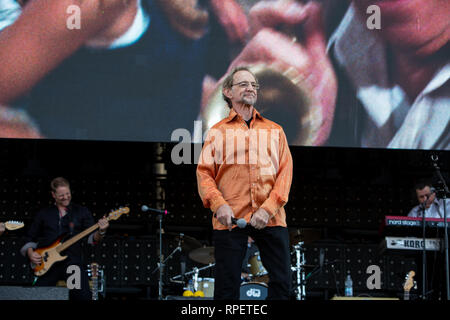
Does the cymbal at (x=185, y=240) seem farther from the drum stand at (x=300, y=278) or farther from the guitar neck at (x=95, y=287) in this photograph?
the drum stand at (x=300, y=278)

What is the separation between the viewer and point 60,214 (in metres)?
6.23

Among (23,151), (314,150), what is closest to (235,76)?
(314,150)

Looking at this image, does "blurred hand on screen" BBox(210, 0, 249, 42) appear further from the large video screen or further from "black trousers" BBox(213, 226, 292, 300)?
"black trousers" BBox(213, 226, 292, 300)

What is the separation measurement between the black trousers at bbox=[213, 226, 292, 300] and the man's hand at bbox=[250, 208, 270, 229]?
0.10m

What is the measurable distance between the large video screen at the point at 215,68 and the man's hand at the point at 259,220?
3.02 metres

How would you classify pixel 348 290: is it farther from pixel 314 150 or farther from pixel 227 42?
Answer: pixel 227 42

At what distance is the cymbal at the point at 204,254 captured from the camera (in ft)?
22.1

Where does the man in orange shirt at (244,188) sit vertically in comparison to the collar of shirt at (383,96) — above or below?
below

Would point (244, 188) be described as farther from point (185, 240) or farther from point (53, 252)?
point (185, 240)

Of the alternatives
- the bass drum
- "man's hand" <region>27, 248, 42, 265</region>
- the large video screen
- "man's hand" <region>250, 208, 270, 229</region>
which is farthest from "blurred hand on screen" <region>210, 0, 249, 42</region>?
"man's hand" <region>250, 208, 270, 229</region>

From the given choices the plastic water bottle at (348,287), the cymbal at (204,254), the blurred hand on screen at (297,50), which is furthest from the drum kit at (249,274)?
the blurred hand on screen at (297,50)

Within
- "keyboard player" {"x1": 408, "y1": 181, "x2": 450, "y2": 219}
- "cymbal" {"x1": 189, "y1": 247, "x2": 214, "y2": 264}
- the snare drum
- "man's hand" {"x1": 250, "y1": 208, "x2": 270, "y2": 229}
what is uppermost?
"keyboard player" {"x1": 408, "y1": 181, "x2": 450, "y2": 219}

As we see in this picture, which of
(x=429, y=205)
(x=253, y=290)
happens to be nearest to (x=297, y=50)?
(x=429, y=205)

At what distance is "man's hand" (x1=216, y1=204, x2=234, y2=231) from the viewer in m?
3.19
